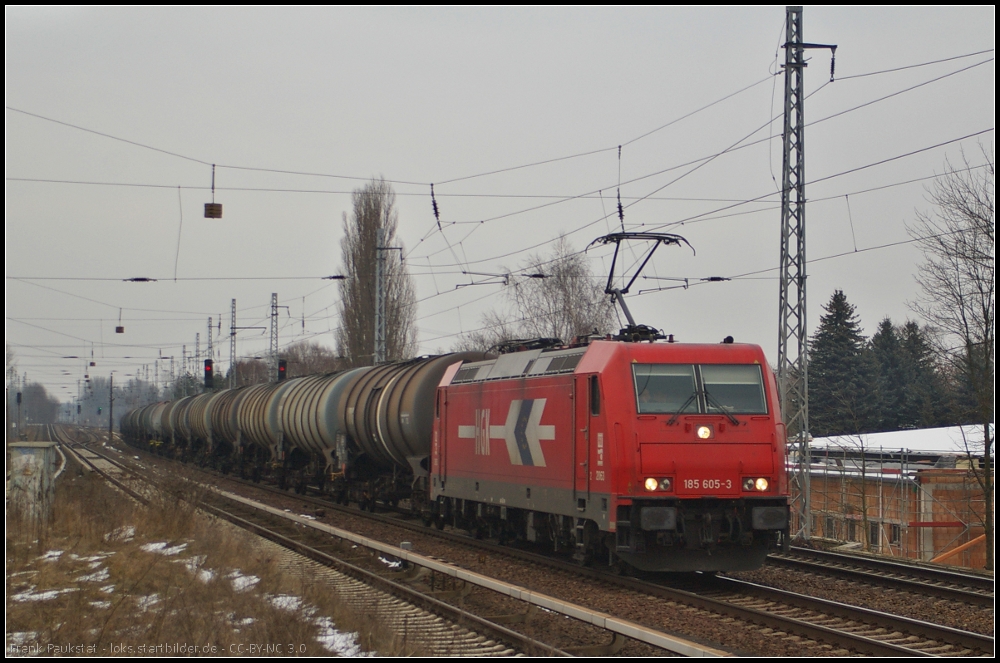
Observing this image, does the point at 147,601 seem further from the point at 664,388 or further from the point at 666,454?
the point at 664,388

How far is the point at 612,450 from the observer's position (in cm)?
1200

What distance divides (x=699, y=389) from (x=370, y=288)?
A: 44.2 m

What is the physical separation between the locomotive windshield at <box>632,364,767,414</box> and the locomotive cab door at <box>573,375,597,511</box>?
2.29 feet

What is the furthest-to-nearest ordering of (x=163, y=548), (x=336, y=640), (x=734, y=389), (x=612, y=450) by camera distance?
(x=163, y=548) < (x=734, y=389) < (x=612, y=450) < (x=336, y=640)

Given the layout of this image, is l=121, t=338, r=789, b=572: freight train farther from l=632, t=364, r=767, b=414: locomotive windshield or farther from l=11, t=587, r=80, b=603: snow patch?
l=11, t=587, r=80, b=603: snow patch

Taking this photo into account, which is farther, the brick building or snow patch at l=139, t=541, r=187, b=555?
the brick building

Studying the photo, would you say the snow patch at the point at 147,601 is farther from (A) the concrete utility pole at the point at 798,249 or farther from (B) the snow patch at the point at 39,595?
(A) the concrete utility pole at the point at 798,249

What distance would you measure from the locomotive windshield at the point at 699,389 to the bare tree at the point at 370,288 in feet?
135

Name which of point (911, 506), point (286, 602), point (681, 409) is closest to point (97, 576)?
point (286, 602)

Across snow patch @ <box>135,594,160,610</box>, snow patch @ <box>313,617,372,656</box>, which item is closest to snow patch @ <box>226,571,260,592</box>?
snow patch @ <box>135,594,160,610</box>

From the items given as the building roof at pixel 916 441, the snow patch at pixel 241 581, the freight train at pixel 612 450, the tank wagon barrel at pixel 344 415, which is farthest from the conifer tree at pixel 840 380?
the snow patch at pixel 241 581

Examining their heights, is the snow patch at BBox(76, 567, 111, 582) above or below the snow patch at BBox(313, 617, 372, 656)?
below

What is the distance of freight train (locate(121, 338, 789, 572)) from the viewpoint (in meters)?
12.0

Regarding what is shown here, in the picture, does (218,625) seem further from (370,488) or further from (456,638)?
(370,488)
